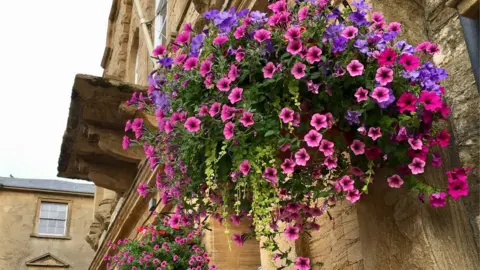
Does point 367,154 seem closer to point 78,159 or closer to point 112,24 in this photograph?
point 78,159

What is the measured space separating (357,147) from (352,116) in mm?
140

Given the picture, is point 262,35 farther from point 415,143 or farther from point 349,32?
point 415,143

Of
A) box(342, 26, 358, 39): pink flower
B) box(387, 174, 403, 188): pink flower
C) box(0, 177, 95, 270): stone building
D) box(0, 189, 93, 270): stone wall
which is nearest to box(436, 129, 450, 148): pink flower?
box(387, 174, 403, 188): pink flower

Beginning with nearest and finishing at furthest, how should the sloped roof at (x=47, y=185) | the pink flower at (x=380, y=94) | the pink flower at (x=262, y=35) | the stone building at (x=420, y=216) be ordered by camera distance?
the pink flower at (x=380, y=94) → the pink flower at (x=262, y=35) → the stone building at (x=420, y=216) → the sloped roof at (x=47, y=185)

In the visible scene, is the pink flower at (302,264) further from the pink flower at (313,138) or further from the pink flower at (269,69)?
the pink flower at (269,69)

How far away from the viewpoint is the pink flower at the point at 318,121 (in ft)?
7.72

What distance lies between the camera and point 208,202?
2855mm

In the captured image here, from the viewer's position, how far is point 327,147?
7.70 feet

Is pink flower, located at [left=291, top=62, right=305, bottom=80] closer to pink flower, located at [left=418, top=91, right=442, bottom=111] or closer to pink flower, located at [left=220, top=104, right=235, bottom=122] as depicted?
pink flower, located at [left=220, top=104, right=235, bottom=122]

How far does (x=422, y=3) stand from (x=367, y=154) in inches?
54.4

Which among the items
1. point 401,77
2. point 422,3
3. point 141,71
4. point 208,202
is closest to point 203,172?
point 208,202

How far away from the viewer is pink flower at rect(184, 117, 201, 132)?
2.49 meters

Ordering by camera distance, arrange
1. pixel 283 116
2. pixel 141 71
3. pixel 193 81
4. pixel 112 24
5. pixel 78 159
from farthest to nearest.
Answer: pixel 112 24, pixel 141 71, pixel 78 159, pixel 193 81, pixel 283 116

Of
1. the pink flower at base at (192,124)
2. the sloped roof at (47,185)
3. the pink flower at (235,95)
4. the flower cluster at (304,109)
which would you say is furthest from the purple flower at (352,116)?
the sloped roof at (47,185)
